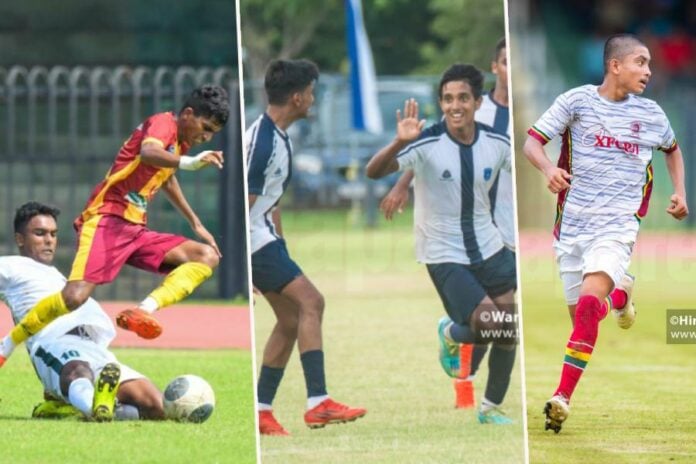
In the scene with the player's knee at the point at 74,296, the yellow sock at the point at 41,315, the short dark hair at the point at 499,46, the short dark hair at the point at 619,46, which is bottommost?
the yellow sock at the point at 41,315

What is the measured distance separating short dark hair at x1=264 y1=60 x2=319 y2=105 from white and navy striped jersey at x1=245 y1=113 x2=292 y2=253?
11 centimetres

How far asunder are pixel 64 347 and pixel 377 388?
5.21 ft

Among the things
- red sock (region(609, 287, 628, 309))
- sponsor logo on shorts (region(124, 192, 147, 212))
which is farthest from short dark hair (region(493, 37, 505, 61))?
sponsor logo on shorts (region(124, 192, 147, 212))

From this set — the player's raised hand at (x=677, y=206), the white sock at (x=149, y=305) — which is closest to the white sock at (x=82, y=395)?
the white sock at (x=149, y=305)

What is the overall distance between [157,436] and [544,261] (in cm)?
622

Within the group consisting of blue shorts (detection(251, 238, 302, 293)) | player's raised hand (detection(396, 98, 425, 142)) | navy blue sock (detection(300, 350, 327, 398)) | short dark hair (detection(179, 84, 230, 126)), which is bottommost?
navy blue sock (detection(300, 350, 327, 398))

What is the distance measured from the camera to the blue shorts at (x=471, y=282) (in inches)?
297

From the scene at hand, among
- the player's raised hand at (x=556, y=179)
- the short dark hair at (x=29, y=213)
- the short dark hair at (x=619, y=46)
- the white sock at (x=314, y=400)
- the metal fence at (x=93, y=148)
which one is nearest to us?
the player's raised hand at (x=556, y=179)

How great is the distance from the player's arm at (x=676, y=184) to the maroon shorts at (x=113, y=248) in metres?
2.31

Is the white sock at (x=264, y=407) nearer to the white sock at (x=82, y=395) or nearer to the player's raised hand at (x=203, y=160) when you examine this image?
the white sock at (x=82, y=395)

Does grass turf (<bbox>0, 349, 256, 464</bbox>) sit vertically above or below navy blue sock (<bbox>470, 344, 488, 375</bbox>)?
below

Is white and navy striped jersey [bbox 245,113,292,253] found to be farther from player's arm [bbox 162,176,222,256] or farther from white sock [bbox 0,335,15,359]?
white sock [bbox 0,335,15,359]

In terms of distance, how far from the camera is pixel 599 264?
705cm

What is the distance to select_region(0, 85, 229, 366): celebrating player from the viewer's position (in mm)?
7664
